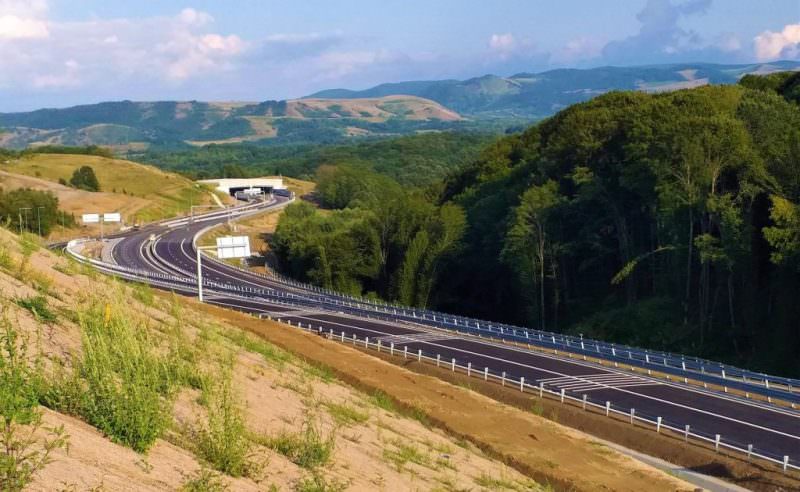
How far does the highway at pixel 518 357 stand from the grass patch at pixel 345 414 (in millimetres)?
13806

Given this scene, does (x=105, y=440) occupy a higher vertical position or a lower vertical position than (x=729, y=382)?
higher

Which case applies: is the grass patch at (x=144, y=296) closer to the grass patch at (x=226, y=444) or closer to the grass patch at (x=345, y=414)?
the grass patch at (x=345, y=414)

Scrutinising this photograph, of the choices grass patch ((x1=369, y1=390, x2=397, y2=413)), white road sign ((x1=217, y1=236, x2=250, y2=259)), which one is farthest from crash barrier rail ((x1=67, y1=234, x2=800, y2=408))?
grass patch ((x1=369, y1=390, x2=397, y2=413))

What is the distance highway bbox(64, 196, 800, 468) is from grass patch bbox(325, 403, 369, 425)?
45.3 feet

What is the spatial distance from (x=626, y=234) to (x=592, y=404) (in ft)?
119

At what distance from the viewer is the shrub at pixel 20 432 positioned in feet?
30.9

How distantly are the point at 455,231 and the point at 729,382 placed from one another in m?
46.9

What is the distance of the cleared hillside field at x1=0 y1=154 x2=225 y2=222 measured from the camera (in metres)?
148

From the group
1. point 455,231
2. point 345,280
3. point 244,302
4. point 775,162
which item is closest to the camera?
point 775,162

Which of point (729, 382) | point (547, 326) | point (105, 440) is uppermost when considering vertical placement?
point (105, 440)

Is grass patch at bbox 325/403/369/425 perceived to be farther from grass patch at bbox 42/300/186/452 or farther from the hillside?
grass patch at bbox 42/300/186/452

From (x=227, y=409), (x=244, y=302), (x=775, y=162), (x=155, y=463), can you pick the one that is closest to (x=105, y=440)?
(x=155, y=463)

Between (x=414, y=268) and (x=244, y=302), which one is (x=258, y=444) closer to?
(x=244, y=302)

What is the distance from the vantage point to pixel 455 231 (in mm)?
84062
